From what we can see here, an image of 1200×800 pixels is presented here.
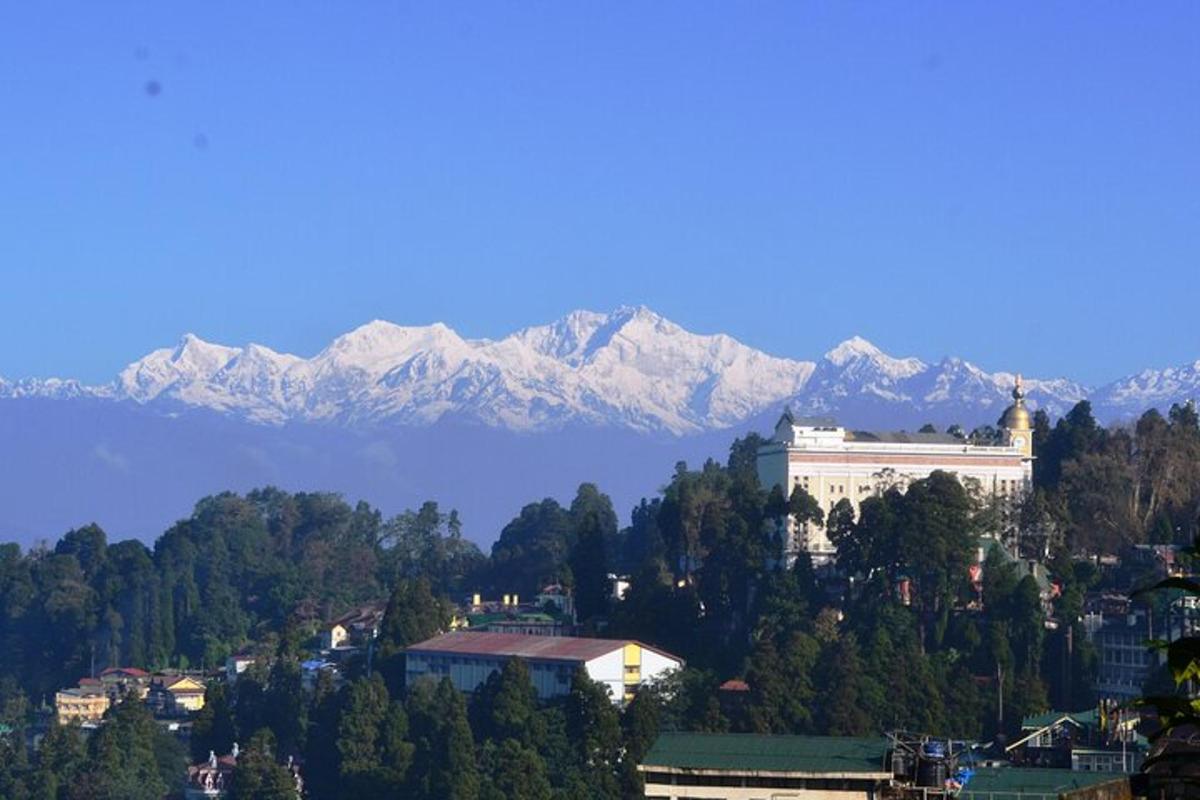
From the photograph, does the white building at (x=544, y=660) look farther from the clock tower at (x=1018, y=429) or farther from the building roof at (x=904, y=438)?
the clock tower at (x=1018, y=429)

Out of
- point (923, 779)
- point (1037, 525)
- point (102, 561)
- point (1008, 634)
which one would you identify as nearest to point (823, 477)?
point (1037, 525)

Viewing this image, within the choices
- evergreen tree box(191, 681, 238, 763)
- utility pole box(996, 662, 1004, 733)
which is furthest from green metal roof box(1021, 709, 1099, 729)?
evergreen tree box(191, 681, 238, 763)

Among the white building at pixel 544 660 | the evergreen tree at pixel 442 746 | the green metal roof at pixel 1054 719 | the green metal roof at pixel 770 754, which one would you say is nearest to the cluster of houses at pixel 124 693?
the white building at pixel 544 660

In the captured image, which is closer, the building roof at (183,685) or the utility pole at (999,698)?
the utility pole at (999,698)

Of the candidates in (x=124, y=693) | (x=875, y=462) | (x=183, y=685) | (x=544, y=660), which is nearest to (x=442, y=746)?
(x=544, y=660)

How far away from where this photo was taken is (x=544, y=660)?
63.6 metres

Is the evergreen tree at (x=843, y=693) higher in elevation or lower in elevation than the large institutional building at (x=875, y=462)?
lower

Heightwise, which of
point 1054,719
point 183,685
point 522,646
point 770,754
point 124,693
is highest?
point 522,646

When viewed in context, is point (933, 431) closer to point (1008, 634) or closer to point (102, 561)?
point (1008, 634)

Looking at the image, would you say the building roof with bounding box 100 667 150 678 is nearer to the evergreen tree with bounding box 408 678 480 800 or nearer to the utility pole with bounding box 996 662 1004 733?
the evergreen tree with bounding box 408 678 480 800

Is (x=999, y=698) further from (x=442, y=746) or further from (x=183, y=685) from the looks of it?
(x=183, y=685)

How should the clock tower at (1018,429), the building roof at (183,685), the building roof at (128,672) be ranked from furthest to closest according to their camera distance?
1. the building roof at (128,672)
2. the building roof at (183,685)
3. the clock tower at (1018,429)

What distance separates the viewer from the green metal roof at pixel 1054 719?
170ft

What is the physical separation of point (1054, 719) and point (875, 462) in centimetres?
2094
